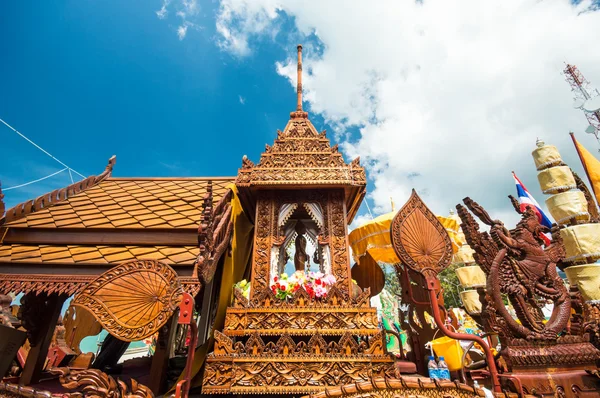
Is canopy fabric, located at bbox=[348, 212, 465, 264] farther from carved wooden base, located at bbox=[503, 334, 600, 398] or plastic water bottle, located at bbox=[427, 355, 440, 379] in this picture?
carved wooden base, located at bbox=[503, 334, 600, 398]

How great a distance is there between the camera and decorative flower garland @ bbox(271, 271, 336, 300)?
4531 millimetres

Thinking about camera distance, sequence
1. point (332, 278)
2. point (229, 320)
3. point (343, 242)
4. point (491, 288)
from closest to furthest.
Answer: point (491, 288) < point (229, 320) < point (332, 278) < point (343, 242)

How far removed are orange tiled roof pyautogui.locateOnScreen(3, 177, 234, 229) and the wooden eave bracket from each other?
0.32ft

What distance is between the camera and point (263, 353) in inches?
147

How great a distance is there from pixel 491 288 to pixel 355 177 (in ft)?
9.85

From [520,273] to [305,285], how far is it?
3.00 m

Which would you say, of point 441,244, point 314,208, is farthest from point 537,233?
point 314,208

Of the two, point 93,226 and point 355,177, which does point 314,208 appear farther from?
point 93,226

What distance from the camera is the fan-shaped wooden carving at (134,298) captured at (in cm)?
308

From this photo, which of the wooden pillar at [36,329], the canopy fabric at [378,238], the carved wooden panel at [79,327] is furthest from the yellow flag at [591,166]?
the carved wooden panel at [79,327]

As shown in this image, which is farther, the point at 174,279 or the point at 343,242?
the point at 343,242

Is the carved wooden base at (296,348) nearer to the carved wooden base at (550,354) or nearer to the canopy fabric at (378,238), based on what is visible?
the carved wooden base at (550,354)

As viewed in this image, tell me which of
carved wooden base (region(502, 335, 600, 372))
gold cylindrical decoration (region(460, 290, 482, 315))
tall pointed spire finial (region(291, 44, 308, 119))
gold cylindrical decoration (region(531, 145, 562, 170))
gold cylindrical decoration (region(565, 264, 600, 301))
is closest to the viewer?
carved wooden base (region(502, 335, 600, 372))

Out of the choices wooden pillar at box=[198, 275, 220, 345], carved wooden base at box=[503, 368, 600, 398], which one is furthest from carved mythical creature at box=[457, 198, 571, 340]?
wooden pillar at box=[198, 275, 220, 345]
